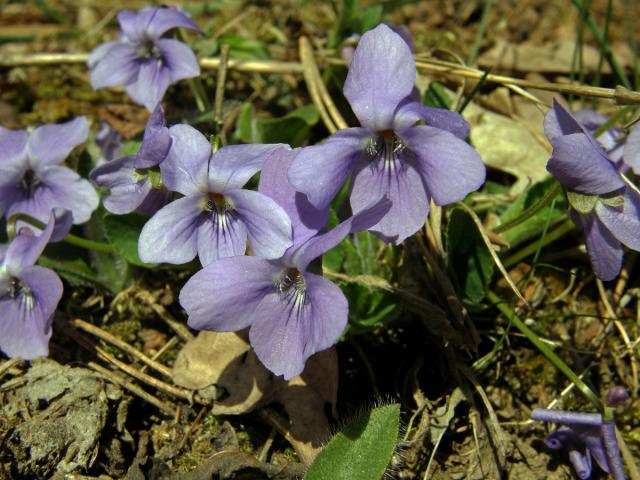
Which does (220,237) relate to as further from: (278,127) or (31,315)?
(278,127)

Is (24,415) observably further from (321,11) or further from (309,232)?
(321,11)

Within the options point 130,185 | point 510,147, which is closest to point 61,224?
point 130,185

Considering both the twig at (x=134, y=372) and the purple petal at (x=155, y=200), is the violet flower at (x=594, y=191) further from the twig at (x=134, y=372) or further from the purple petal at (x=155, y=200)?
the twig at (x=134, y=372)

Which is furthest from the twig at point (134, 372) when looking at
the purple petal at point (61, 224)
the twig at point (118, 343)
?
the purple petal at point (61, 224)

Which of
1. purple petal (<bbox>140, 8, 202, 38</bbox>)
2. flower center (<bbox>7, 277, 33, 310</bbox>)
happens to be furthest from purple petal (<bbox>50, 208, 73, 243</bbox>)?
purple petal (<bbox>140, 8, 202, 38</bbox>)

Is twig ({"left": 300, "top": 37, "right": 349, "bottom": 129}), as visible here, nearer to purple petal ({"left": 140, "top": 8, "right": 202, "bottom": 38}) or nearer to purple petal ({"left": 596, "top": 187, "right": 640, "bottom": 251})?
purple petal ({"left": 140, "top": 8, "right": 202, "bottom": 38})

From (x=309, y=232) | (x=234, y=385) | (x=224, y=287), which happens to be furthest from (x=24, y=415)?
(x=309, y=232)
